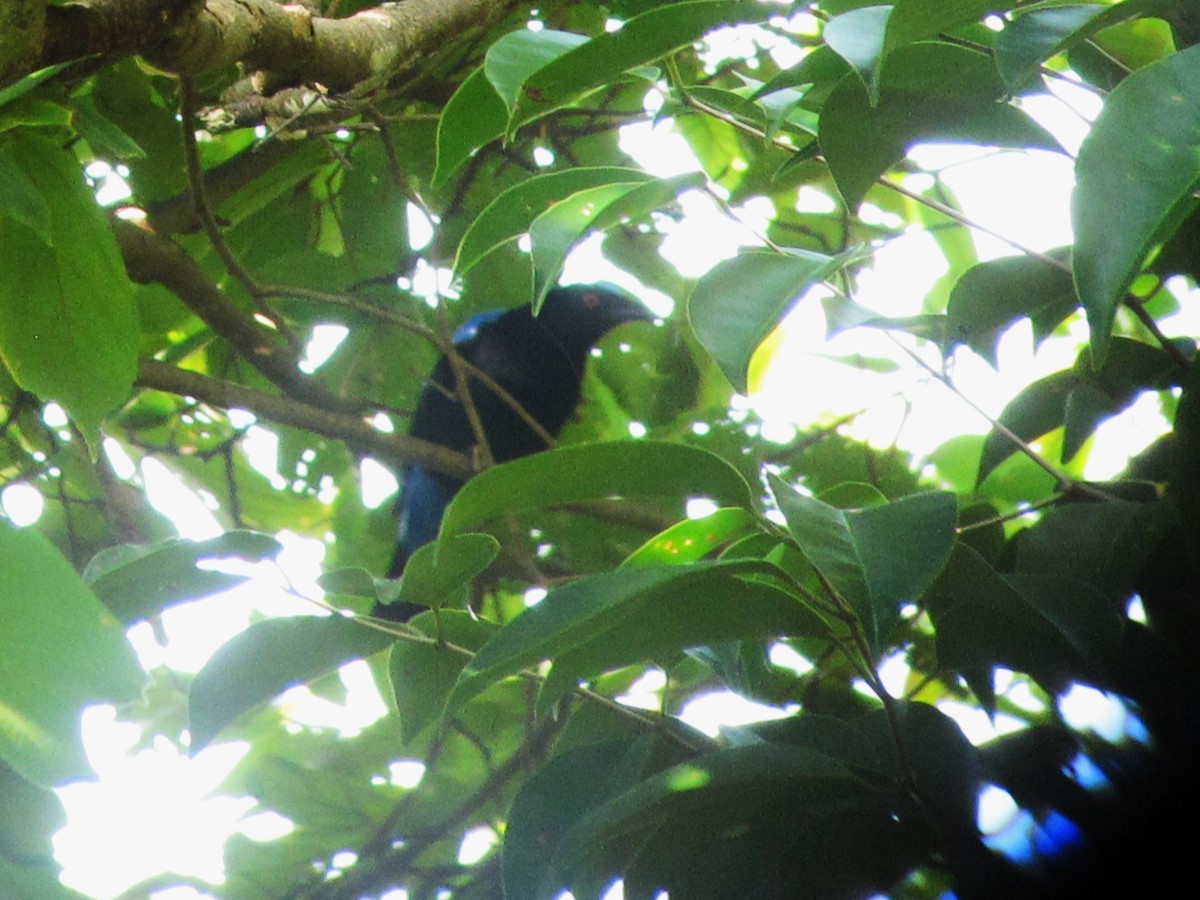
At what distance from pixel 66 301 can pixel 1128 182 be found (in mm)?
872

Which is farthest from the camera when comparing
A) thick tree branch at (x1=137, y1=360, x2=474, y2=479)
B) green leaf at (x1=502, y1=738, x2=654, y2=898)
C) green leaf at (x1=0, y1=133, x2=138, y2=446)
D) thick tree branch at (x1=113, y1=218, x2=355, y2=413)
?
thick tree branch at (x1=137, y1=360, x2=474, y2=479)

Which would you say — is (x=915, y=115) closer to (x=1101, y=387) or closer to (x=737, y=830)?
(x=1101, y=387)

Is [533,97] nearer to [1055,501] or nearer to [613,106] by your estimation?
[1055,501]

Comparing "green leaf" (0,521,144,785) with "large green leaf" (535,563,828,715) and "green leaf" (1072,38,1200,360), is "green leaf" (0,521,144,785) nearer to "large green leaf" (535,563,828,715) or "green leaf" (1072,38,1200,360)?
"large green leaf" (535,563,828,715)

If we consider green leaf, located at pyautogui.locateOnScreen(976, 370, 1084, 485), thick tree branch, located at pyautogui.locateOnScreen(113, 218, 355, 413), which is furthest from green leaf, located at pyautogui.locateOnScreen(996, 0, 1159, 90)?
thick tree branch, located at pyautogui.locateOnScreen(113, 218, 355, 413)

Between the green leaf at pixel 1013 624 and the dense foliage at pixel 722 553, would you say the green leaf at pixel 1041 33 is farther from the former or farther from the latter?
the green leaf at pixel 1013 624

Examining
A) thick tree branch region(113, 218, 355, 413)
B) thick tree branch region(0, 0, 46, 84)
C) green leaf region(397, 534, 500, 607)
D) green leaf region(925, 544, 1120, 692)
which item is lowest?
green leaf region(925, 544, 1120, 692)

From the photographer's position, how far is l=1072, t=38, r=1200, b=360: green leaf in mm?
565

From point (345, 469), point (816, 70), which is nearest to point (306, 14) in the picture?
point (816, 70)

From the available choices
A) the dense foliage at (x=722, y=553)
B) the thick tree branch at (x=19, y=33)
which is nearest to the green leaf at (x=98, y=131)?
the dense foliage at (x=722, y=553)

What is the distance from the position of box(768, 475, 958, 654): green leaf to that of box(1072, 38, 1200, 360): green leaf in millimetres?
122

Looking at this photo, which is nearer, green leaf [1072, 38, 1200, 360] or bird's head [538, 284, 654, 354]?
green leaf [1072, 38, 1200, 360]

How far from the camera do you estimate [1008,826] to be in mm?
719

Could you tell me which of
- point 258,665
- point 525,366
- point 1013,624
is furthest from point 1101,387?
point 525,366
